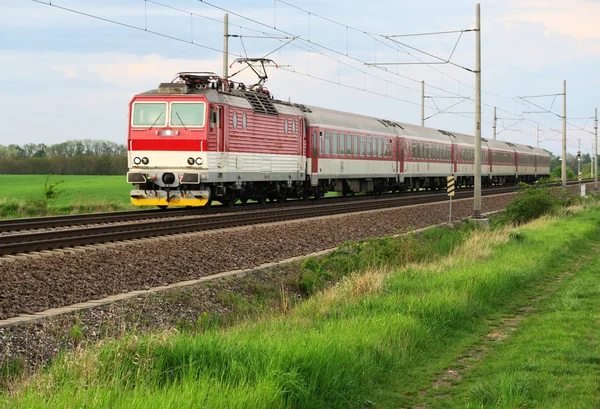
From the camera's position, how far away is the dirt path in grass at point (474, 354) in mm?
7949

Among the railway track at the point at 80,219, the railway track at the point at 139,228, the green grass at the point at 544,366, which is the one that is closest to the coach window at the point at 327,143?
the railway track at the point at 139,228

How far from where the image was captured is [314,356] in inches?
296

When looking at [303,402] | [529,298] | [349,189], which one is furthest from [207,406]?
[349,189]

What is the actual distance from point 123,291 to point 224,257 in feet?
13.7

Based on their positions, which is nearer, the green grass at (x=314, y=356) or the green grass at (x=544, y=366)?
the green grass at (x=314, y=356)

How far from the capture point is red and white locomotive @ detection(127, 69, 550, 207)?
24969 millimetres

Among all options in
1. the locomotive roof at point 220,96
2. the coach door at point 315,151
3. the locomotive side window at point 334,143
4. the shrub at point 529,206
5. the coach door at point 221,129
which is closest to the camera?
the locomotive roof at point 220,96

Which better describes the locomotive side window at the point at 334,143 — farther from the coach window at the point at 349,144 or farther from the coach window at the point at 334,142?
the coach window at the point at 349,144

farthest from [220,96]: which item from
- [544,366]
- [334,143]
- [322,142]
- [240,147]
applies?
[544,366]

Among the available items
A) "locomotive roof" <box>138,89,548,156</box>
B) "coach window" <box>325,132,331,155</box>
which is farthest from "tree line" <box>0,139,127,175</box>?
"coach window" <box>325,132,331,155</box>

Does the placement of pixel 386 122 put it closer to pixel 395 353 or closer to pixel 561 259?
pixel 561 259

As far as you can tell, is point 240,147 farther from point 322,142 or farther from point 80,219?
point 322,142

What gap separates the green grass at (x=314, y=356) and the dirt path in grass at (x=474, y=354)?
121mm

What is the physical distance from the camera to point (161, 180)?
25.0m
